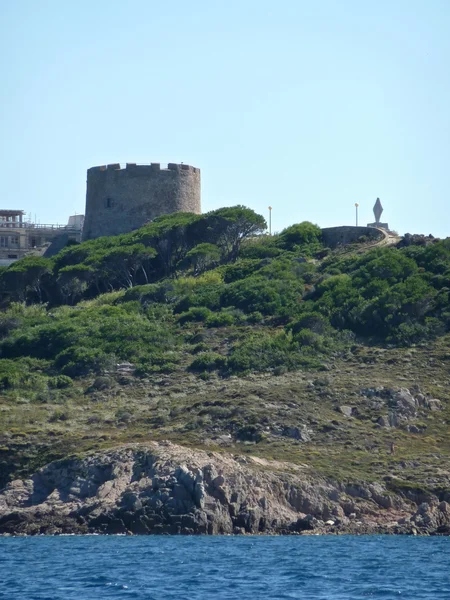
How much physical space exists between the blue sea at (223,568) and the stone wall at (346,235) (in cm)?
3438

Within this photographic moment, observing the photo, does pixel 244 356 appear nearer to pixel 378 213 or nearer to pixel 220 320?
pixel 220 320

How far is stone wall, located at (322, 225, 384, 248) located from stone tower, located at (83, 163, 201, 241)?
9.76 meters

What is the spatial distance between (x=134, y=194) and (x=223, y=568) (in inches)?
1923

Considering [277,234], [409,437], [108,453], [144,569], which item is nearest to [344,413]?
[409,437]

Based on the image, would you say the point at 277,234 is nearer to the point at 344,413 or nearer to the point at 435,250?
the point at 435,250

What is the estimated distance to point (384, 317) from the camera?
203 feet

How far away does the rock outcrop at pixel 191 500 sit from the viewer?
4366 centimetres

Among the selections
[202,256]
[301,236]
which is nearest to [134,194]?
[202,256]

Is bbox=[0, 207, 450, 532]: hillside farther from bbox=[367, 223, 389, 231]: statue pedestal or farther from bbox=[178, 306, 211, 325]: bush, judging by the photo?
bbox=[367, 223, 389, 231]: statue pedestal

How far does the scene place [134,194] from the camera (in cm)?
8319

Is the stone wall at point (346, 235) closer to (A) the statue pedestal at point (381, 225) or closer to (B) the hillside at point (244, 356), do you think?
(B) the hillside at point (244, 356)

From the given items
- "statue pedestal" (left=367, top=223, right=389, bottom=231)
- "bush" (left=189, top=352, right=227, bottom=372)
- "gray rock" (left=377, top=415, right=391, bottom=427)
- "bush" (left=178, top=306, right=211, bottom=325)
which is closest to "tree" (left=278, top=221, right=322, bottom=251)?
"statue pedestal" (left=367, top=223, right=389, bottom=231)

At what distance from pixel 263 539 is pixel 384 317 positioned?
69.2 feet

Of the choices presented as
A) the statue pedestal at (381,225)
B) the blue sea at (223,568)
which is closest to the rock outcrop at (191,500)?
the blue sea at (223,568)
